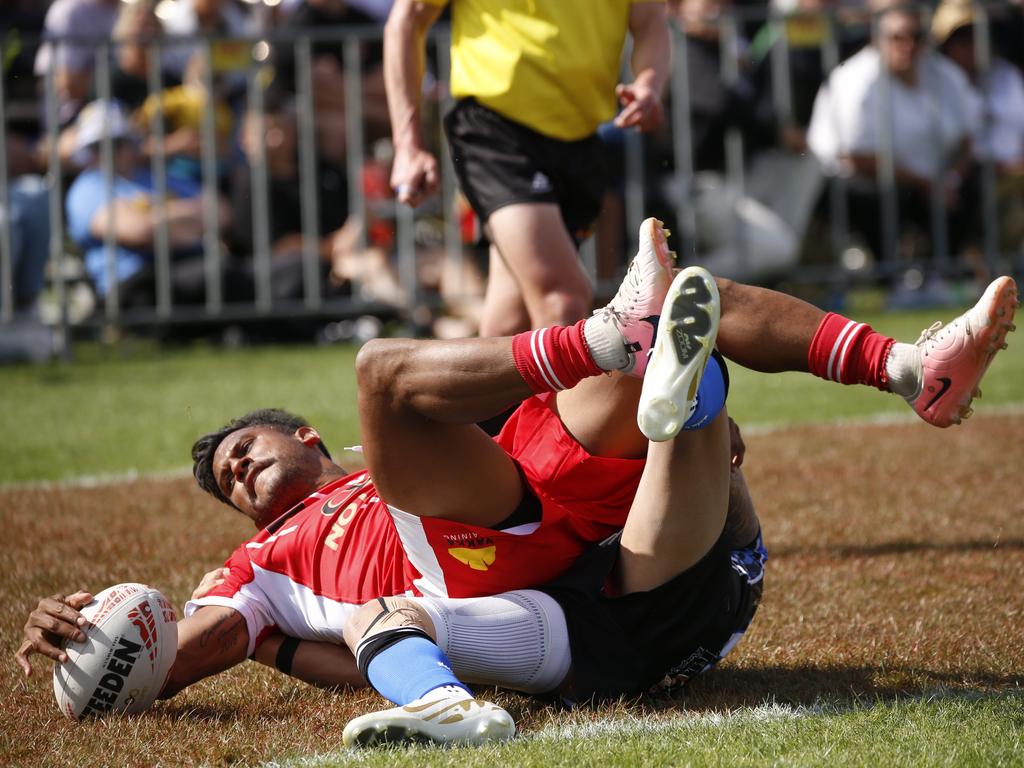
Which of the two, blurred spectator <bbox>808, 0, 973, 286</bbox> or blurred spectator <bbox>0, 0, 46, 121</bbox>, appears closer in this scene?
blurred spectator <bbox>0, 0, 46, 121</bbox>

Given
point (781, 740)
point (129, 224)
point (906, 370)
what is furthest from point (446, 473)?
point (129, 224)

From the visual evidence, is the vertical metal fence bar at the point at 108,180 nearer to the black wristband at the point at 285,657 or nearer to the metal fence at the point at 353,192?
the metal fence at the point at 353,192

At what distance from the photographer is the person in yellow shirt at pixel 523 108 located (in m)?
4.92

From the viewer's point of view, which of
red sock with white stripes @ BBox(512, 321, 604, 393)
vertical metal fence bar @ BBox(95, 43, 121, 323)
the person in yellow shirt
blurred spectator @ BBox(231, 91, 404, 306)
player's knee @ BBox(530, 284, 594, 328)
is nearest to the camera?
red sock with white stripes @ BBox(512, 321, 604, 393)

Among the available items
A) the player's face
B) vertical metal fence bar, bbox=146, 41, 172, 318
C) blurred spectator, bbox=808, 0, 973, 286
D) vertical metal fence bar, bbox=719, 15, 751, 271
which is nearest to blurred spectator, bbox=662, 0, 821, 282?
vertical metal fence bar, bbox=719, 15, 751, 271

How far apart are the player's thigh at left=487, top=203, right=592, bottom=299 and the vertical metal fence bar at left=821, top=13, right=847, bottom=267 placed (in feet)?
21.9

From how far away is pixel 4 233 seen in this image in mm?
10023

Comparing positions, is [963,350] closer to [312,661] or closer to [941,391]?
[941,391]

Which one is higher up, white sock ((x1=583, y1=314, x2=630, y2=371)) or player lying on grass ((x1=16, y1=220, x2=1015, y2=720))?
white sock ((x1=583, y1=314, x2=630, y2=371))

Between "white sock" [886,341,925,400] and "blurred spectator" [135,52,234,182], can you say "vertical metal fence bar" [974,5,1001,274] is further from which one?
"white sock" [886,341,925,400]

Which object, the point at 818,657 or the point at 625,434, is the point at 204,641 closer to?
the point at 625,434

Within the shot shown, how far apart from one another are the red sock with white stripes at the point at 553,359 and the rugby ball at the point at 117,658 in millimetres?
1047

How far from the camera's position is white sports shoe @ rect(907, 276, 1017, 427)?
3.18 m

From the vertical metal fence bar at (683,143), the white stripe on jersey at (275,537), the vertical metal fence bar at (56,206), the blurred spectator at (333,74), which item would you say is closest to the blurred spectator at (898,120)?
the vertical metal fence bar at (683,143)
